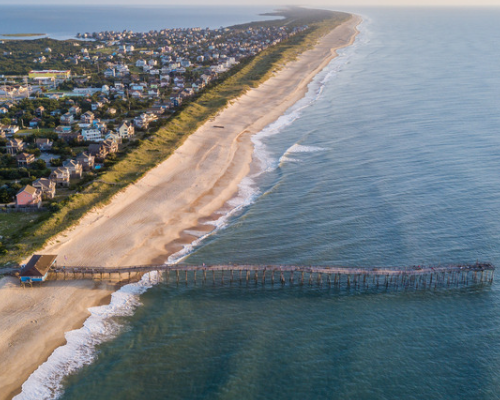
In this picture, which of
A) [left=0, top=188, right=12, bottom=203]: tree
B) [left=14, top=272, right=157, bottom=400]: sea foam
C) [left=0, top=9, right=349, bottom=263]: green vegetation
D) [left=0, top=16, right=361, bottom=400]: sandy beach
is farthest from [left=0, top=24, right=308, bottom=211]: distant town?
[left=14, top=272, right=157, bottom=400]: sea foam

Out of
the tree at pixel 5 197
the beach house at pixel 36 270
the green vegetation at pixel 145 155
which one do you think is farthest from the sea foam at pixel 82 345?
the tree at pixel 5 197

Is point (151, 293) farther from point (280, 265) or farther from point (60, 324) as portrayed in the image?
point (280, 265)

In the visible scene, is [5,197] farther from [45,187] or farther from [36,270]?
[36,270]

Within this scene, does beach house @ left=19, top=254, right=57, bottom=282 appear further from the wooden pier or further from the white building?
the white building

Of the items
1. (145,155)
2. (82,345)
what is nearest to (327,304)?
(82,345)

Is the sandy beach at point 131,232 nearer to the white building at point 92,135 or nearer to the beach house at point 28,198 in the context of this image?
the beach house at point 28,198

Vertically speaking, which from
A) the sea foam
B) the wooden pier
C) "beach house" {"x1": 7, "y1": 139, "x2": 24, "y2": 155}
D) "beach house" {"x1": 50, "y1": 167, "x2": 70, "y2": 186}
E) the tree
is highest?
"beach house" {"x1": 7, "y1": 139, "x2": 24, "y2": 155}
